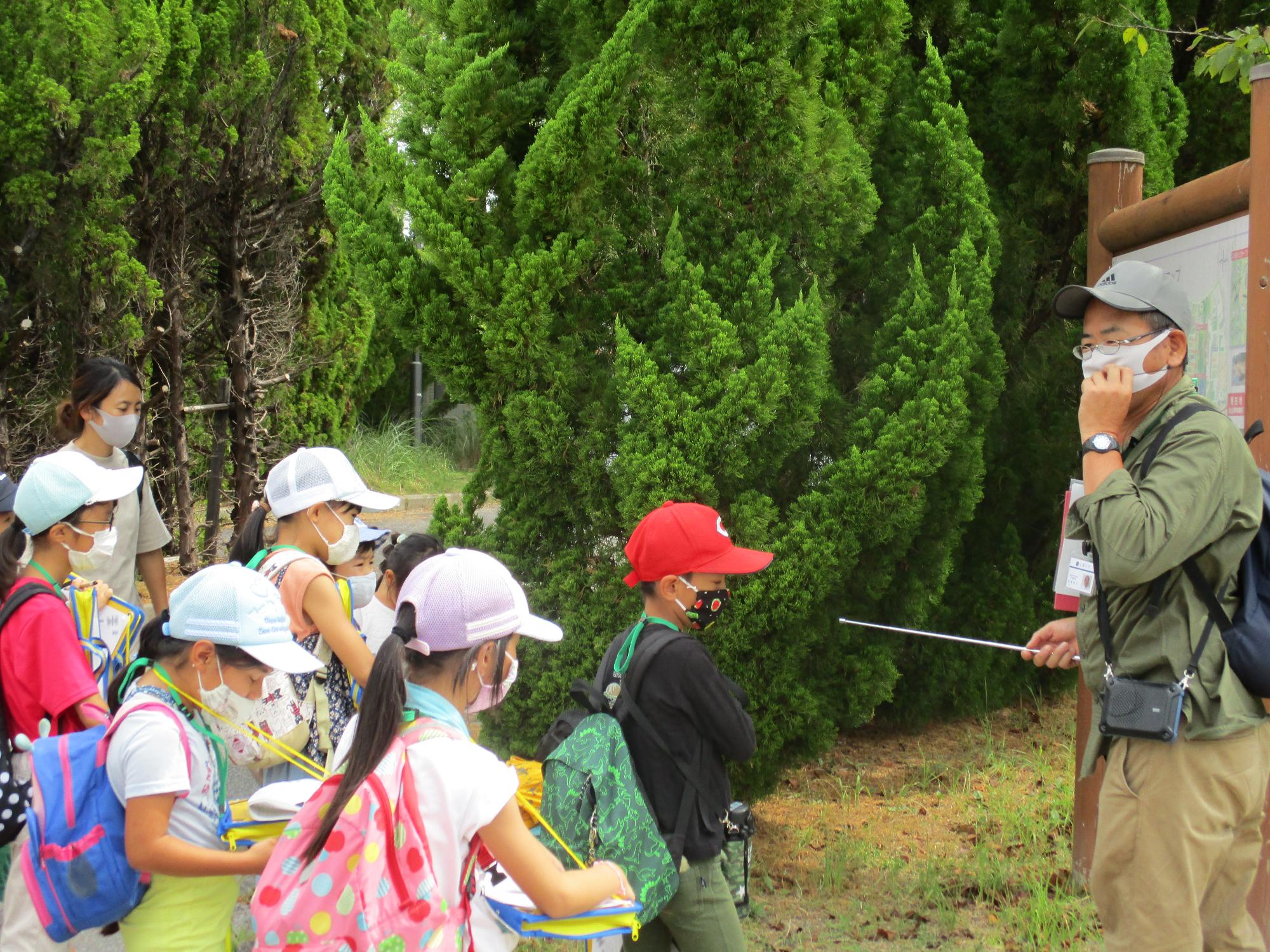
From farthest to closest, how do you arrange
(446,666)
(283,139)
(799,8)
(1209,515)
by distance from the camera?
(283,139) → (799,8) → (1209,515) → (446,666)

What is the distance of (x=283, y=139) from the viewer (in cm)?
844

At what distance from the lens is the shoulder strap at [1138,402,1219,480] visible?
8.86ft

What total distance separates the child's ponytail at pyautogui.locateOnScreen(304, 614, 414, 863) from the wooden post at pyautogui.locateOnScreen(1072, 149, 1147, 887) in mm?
3017

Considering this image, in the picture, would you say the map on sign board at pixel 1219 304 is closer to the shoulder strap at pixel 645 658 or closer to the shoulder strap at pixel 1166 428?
the shoulder strap at pixel 1166 428

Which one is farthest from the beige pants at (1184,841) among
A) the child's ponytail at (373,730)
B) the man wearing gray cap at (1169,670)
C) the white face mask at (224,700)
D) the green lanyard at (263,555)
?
the green lanyard at (263,555)

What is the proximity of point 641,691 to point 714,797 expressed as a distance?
334 millimetres

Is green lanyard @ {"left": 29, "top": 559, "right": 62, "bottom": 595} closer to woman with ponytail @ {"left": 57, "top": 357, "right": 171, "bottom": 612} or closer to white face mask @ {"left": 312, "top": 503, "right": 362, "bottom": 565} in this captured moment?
white face mask @ {"left": 312, "top": 503, "right": 362, "bottom": 565}

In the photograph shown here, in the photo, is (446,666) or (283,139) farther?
(283,139)

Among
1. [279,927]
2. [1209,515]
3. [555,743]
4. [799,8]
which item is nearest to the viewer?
[279,927]

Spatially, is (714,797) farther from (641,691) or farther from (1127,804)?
(1127,804)

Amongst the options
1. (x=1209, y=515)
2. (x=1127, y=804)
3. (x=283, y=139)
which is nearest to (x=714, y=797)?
(x=1127, y=804)

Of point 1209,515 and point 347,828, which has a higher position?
point 1209,515

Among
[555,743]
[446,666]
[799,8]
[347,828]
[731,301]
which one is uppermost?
[799,8]

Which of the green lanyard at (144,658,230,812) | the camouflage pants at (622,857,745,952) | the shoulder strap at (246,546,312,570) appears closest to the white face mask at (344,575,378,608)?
the shoulder strap at (246,546,312,570)
